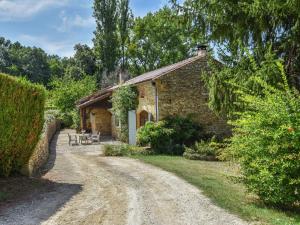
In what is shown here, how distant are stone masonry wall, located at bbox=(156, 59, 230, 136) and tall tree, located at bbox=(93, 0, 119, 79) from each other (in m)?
25.7

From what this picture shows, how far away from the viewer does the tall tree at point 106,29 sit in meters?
47.5

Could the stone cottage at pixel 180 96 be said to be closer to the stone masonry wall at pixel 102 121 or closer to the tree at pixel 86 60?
the stone masonry wall at pixel 102 121

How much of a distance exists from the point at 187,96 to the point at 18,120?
49.7ft

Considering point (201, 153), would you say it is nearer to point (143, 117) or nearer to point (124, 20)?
point (143, 117)

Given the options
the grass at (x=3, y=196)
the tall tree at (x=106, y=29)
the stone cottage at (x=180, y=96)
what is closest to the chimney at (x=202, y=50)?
the stone cottage at (x=180, y=96)

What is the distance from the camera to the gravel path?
23.3 feet

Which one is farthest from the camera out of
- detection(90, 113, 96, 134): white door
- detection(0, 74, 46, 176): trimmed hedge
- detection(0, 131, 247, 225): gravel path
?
detection(90, 113, 96, 134): white door

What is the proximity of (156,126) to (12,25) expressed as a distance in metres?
10.0

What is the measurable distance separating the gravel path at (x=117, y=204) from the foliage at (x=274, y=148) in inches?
46.4

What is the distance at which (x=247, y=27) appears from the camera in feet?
39.5

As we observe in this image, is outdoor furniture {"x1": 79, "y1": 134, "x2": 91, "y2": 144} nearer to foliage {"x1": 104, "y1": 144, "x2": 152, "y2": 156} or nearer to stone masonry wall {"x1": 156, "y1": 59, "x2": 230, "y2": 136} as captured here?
foliage {"x1": 104, "y1": 144, "x2": 152, "y2": 156}

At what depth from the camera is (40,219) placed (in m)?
7.08

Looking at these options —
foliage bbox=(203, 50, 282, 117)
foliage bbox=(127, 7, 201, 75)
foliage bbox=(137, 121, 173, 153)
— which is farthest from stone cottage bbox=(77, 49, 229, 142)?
foliage bbox=(127, 7, 201, 75)

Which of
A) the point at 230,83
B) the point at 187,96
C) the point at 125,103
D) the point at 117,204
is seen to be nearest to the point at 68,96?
the point at 125,103
